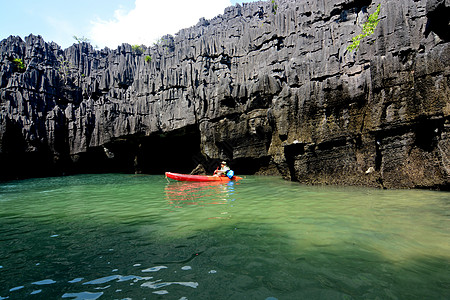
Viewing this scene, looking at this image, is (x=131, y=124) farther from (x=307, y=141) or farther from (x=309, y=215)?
(x=309, y=215)

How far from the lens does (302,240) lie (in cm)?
418

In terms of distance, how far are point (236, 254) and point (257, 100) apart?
16.3 meters

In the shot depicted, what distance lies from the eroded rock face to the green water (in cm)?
367

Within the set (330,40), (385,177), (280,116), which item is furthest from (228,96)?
(385,177)

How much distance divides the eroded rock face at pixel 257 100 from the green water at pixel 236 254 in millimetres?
3667

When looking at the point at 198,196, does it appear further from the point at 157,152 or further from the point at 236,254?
the point at 157,152

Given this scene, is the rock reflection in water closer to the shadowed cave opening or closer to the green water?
the green water

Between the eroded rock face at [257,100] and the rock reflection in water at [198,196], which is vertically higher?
the eroded rock face at [257,100]

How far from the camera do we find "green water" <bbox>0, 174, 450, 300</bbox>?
278 centimetres

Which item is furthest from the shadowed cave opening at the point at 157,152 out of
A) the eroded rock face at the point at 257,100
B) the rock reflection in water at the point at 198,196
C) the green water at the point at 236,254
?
the green water at the point at 236,254

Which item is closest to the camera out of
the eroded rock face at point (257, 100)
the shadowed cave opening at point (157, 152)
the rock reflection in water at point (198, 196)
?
the rock reflection in water at point (198, 196)

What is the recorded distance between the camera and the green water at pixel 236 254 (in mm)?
2783

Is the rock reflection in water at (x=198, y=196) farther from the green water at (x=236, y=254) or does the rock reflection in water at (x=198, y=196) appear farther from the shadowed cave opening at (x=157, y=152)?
the shadowed cave opening at (x=157, y=152)

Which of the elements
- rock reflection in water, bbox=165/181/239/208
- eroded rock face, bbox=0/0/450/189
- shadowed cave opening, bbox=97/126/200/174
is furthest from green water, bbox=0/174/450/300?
shadowed cave opening, bbox=97/126/200/174
